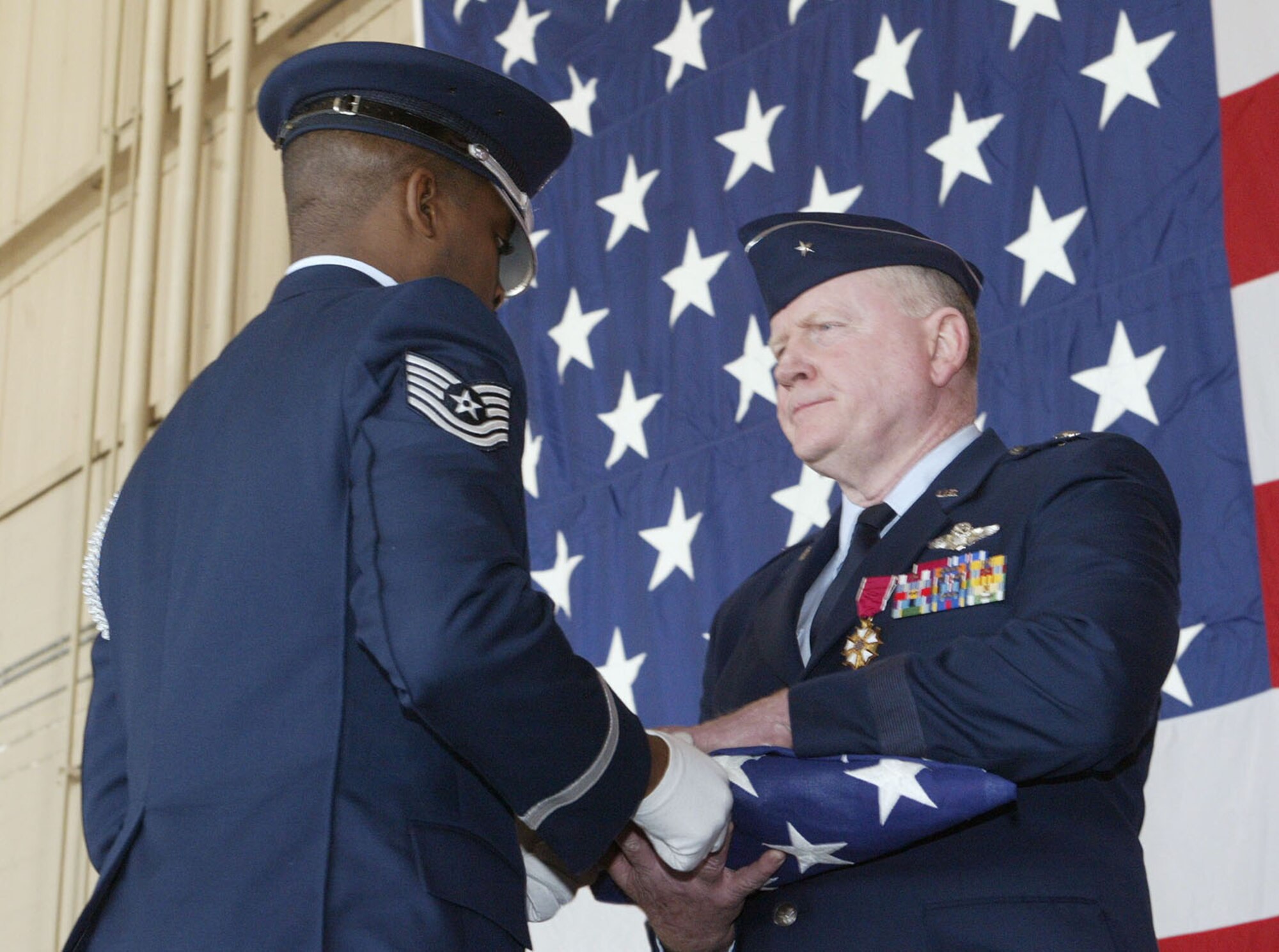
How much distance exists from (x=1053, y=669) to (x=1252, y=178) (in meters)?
1.36

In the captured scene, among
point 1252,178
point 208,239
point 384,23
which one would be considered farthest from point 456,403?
point 208,239

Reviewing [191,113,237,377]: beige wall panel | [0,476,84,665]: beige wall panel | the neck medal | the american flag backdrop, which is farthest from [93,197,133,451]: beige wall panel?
the neck medal

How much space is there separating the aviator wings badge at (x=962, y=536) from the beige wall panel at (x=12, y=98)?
5.20m

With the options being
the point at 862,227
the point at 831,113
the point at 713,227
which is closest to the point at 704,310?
the point at 713,227

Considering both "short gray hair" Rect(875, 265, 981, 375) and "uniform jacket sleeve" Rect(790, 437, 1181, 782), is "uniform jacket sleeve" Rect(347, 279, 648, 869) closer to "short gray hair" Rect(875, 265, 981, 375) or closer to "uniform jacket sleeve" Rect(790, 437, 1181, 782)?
"uniform jacket sleeve" Rect(790, 437, 1181, 782)

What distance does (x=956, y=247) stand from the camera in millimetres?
3145

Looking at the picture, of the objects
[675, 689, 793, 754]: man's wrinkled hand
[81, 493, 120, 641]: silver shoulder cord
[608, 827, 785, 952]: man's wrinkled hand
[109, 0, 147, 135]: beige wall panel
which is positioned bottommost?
[608, 827, 785, 952]: man's wrinkled hand

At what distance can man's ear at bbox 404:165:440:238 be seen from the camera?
5.80ft

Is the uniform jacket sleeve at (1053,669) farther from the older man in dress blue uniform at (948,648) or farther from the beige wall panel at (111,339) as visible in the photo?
the beige wall panel at (111,339)

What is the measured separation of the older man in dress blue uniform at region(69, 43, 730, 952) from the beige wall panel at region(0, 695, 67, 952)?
366cm

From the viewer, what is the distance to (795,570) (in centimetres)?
228

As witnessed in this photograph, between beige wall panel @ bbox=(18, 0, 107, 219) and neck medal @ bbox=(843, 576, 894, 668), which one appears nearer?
neck medal @ bbox=(843, 576, 894, 668)

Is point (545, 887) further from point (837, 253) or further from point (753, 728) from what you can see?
point (837, 253)

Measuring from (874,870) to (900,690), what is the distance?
0.22 metres
